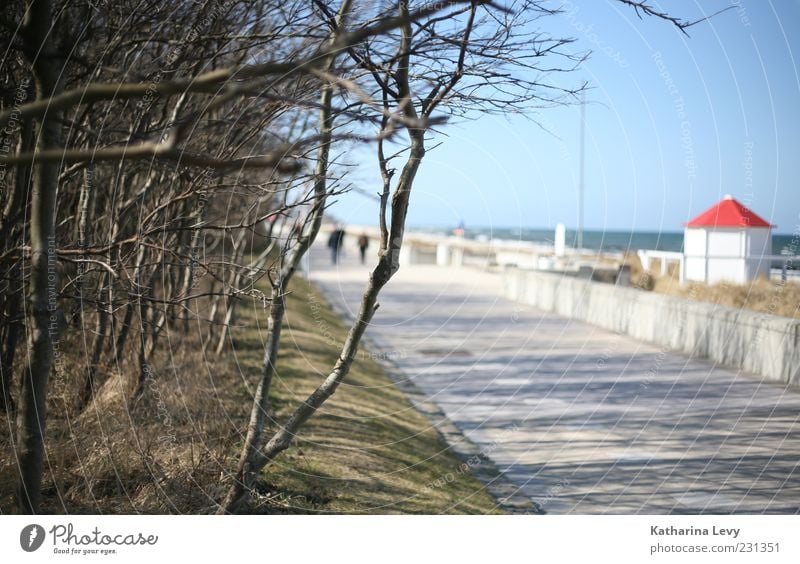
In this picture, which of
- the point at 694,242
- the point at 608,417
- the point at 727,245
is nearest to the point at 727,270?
the point at 727,245

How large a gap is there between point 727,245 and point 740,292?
70 cm

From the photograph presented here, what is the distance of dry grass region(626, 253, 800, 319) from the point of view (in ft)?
26.2

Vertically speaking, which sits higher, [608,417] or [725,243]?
[725,243]

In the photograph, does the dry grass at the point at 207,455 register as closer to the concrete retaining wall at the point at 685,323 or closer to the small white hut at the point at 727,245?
the concrete retaining wall at the point at 685,323

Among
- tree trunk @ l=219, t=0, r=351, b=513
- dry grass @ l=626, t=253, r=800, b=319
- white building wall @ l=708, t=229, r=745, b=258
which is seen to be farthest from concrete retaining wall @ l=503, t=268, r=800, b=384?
tree trunk @ l=219, t=0, r=351, b=513

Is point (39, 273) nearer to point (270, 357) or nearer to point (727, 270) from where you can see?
point (270, 357)

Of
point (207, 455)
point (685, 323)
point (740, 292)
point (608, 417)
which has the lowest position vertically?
point (608, 417)

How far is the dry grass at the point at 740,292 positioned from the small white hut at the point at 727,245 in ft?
0.38

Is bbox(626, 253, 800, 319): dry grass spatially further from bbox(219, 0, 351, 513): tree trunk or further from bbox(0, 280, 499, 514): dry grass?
bbox(219, 0, 351, 513): tree trunk

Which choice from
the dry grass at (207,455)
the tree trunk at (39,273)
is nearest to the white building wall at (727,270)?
the dry grass at (207,455)

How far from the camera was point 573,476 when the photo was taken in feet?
20.4

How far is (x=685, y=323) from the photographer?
459 inches

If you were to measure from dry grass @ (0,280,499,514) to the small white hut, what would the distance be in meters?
4.28
